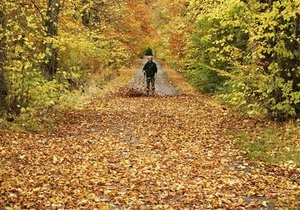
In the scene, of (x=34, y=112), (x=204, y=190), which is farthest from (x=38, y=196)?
(x=34, y=112)

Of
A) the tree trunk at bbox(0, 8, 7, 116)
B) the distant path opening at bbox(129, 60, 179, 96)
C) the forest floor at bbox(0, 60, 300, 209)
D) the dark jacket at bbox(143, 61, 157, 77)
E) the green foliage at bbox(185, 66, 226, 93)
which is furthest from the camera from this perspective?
the distant path opening at bbox(129, 60, 179, 96)

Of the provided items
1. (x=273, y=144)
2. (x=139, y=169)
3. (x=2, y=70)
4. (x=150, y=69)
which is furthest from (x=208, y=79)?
(x=139, y=169)

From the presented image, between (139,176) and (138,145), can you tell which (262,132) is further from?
(139,176)

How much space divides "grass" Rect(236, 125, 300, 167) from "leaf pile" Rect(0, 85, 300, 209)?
1.28 feet

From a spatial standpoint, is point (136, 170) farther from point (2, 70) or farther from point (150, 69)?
point (150, 69)

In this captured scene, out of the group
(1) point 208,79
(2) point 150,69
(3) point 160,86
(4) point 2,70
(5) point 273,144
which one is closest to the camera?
(5) point 273,144

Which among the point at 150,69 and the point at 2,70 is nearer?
the point at 2,70

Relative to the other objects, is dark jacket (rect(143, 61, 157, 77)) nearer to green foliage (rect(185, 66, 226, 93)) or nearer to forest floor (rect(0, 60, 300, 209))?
green foliage (rect(185, 66, 226, 93))

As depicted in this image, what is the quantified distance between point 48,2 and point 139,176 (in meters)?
10.2

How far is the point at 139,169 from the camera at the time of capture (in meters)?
9.86

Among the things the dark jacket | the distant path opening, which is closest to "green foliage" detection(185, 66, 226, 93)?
the distant path opening

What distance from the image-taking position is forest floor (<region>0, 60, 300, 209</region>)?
25.2 ft

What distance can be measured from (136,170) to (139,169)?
10cm

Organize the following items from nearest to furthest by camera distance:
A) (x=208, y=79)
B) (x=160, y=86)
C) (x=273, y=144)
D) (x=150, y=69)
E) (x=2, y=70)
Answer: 1. (x=273, y=144)
2. (x=2, y=70)
3. (x=208, y=79)
4. (x=150, y=69)
5. (x=160, y=86)
